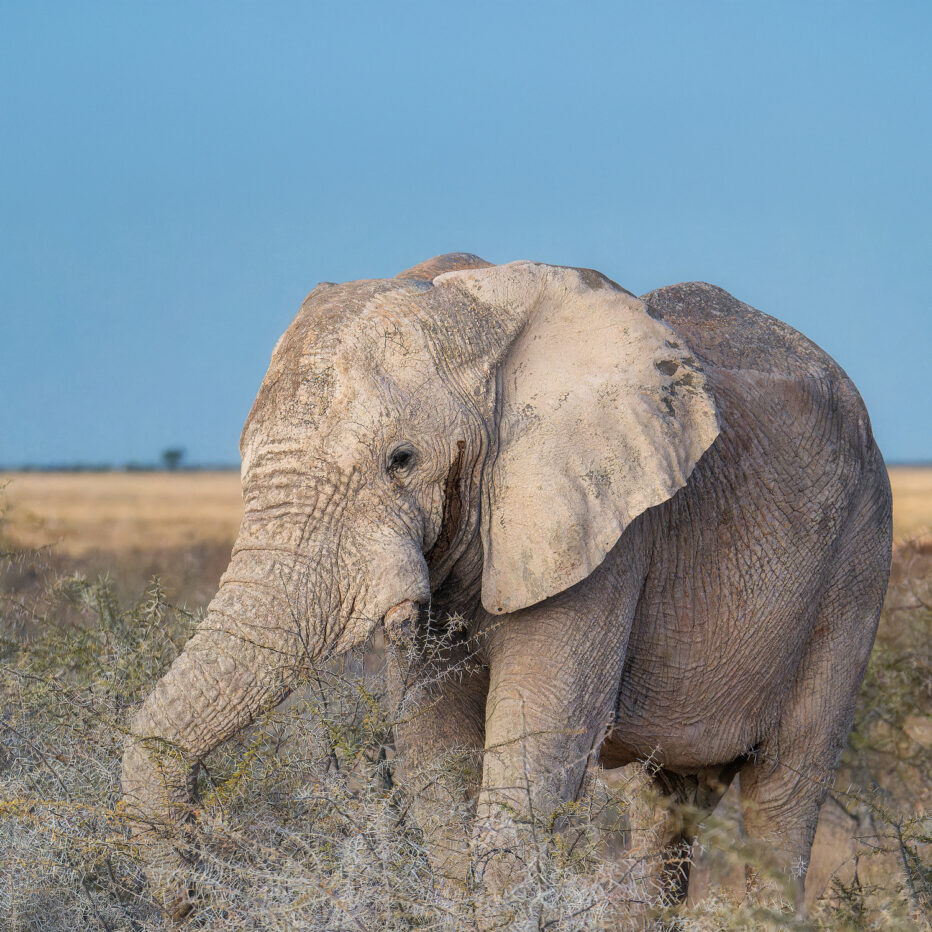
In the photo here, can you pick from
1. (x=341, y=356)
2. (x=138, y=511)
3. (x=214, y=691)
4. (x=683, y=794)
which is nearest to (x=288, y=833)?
(x=214, y=691)

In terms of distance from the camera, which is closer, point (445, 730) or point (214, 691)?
point (214, 691)

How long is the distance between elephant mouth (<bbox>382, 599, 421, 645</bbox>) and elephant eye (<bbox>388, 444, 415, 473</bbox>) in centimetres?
35

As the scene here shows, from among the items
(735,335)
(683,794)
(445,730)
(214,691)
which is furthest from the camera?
(683,794)

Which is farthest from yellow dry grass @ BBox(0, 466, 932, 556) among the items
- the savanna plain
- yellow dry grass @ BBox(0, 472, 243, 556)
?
the savanna plain

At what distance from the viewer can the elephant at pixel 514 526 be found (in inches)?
135

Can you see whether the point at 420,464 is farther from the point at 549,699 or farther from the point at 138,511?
the point at 138,511

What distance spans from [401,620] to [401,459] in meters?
0.42

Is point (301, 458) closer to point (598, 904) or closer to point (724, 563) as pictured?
point (598, 904)

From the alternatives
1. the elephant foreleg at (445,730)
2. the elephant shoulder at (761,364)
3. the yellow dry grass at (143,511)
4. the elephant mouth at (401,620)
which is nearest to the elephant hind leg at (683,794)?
the elephant foreleg at (445,730)

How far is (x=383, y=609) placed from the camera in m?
3.42

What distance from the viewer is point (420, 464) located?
11.8 feet

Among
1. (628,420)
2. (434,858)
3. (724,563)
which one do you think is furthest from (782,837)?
(628,420)

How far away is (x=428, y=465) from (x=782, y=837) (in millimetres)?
2470

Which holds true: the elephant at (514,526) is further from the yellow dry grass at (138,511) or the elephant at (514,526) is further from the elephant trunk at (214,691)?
the yellow dry grass at (138,511)
